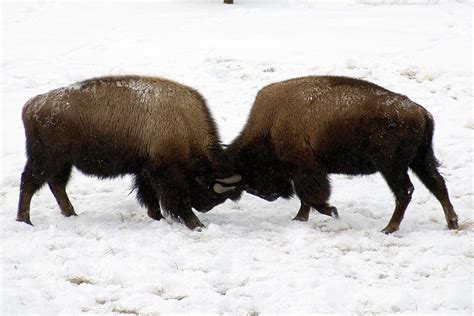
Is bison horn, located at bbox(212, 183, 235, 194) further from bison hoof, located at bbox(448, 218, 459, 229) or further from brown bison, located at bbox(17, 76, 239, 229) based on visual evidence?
bison hoof, located at bbox(448, 218, 459, 229)

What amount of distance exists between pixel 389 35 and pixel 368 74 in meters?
3.11

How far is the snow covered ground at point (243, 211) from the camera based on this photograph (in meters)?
5.23

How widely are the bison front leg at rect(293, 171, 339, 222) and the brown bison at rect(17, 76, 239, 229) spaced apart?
0.84 m

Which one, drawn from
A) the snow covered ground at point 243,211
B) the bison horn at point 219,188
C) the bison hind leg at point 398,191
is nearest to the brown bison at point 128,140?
the bison horn at point 219,188

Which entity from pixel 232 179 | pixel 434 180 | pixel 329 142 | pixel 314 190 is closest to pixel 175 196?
pixel 232 179

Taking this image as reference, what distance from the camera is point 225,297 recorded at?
16.9 feet

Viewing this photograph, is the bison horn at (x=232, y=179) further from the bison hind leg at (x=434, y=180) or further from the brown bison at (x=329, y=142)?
the bison hind leg at (x=434, y=180)

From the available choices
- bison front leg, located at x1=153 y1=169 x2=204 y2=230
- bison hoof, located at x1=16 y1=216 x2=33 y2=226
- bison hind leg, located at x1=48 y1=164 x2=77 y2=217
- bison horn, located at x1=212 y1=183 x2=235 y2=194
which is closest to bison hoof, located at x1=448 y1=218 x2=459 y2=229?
bison horn, located at x1=212 y1=183 x2=235 y2=194

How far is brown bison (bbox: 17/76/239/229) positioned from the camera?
7.48 meters

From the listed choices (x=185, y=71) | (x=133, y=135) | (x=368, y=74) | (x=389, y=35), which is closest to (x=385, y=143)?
(x=133, y=135)

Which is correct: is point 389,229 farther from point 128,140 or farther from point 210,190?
point 128,140

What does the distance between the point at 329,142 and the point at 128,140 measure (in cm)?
236

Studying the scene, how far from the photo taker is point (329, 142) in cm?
751

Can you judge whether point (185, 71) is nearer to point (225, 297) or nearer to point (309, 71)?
point (309, 71)
